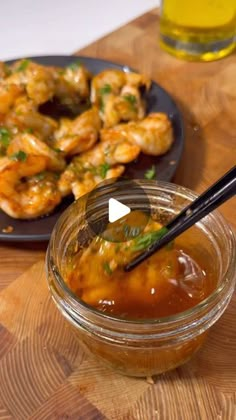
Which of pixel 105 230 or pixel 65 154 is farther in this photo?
pixel 65 154

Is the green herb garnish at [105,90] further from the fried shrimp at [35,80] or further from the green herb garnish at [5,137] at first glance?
the green herb garnish at [5,137]

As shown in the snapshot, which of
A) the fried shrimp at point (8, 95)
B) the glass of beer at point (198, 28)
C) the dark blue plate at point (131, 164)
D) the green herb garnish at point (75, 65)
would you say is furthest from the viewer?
the glass of beer at point (198, 28)

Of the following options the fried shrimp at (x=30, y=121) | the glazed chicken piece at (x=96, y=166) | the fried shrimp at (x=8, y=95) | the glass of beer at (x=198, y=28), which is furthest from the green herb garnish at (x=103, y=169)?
the glass of beer at (x=198, y=28)

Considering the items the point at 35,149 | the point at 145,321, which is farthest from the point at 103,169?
the point at 145,321

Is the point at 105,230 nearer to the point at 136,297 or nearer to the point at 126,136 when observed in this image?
the point at 136,297

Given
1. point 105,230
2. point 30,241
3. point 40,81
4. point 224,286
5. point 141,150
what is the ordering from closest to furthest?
point 224,286 → point 105,230 → point 30,241 → point 141,150 → point 40,81

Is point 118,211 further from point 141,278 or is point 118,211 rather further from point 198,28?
point 198,28

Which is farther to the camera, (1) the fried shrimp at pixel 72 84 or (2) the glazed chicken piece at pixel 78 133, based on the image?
(1) the fried shrimp at pixel 72 84

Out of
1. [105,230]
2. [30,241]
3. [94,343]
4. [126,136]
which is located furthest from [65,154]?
[94,343]
